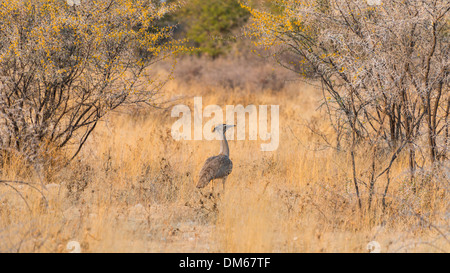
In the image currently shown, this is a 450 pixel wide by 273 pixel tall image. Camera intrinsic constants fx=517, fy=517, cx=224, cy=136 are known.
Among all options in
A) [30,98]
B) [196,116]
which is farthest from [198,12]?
[30,98]

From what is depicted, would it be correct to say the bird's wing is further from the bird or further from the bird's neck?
the bird's neck

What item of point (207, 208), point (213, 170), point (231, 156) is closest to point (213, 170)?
point (213, 170)

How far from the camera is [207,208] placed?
6801mm

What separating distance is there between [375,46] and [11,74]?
5.23 meters

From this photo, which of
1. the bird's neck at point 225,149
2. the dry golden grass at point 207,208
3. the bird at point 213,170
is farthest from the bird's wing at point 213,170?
the bird's neck at point 225,149

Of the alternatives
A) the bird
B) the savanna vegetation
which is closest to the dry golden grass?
the savanna vegetation

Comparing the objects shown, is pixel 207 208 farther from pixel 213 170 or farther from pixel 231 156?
pixel 231 156

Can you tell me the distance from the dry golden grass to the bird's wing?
0.26 m

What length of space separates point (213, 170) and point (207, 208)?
69 centimetres

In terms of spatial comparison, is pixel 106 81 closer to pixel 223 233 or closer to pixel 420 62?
pixel 223 233

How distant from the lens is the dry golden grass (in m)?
5.54

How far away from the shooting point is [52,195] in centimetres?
677

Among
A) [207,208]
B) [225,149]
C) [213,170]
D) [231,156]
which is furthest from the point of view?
[231,156]

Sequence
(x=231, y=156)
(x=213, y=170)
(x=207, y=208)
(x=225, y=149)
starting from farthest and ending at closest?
(x=231, y=156)
(x=225, y=149)
(x=213, y=170)
(x=207, y=208)
